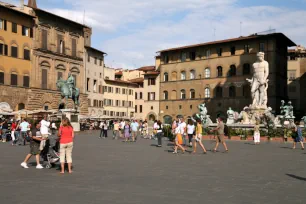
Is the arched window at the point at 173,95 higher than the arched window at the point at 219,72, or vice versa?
the arched window at the point at 219,72

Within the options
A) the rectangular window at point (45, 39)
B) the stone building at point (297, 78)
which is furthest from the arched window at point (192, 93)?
the rectangular window at point (45, 39)

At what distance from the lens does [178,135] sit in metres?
17.3

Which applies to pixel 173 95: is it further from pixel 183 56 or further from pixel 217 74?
pixel 217 74

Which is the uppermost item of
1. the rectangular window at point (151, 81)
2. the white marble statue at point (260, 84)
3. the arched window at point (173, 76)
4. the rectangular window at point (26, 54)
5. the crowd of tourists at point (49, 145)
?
the rectangular window at point (26, 54)

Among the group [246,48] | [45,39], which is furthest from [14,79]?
[246,48]

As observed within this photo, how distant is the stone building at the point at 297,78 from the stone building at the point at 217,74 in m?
11.4

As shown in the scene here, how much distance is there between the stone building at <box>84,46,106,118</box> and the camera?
6144 centimetres

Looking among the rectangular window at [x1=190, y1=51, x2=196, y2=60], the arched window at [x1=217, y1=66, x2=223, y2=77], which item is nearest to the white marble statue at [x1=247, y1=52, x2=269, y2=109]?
the arched window at [x1=217, y1=66, x2=223, y2=77]

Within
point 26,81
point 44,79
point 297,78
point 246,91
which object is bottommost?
point 246,91

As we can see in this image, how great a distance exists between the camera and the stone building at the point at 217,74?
183ft

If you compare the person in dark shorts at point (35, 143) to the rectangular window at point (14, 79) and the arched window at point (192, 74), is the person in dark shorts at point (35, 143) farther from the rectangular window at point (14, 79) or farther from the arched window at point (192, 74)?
the arched window at point (192, 74)

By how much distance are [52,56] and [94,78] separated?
489 inches

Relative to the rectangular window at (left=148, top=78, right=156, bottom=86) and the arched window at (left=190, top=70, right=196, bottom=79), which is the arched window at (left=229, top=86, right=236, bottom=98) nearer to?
the arched window at (left=190, top=70, right=196, bottom=79)

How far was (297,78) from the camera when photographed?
233 feet
